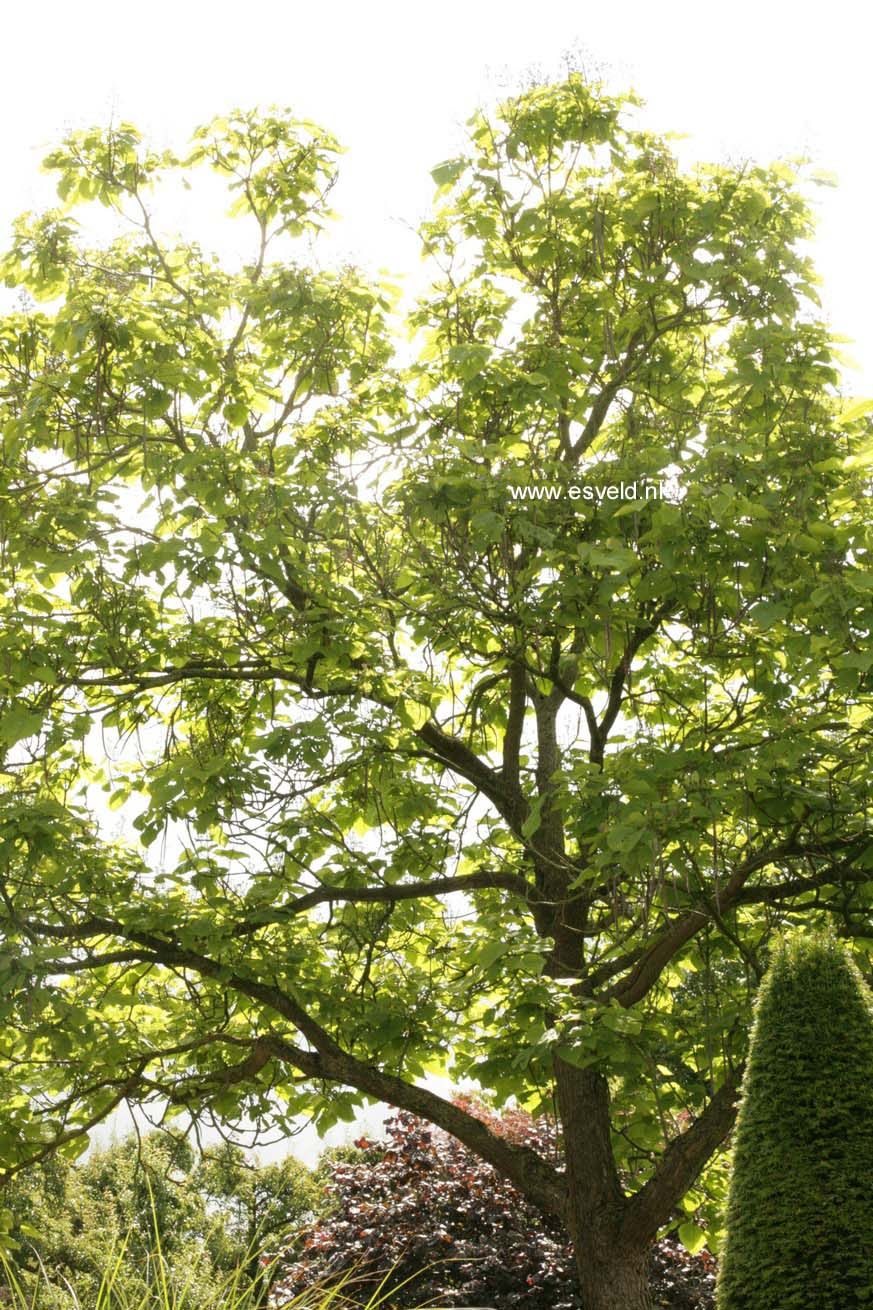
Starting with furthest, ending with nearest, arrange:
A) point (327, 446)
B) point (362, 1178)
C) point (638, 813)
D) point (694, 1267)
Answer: point (362, 1178), point (694, 1267), point (327, 446), point (638, 813)

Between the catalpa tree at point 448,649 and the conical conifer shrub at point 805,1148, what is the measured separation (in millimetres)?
697

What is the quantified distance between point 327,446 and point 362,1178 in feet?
18.8

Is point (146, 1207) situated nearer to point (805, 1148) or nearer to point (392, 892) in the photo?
point (392, 892)

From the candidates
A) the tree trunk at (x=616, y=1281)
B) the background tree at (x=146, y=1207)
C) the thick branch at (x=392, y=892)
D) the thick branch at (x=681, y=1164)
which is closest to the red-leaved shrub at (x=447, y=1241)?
the background tree at (x=146, y=1207)

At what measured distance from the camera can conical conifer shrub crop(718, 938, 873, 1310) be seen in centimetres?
369

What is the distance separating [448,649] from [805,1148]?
9.35 ft

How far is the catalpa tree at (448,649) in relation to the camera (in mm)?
4898

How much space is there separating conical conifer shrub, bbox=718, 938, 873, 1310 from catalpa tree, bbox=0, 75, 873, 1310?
2.29 feet

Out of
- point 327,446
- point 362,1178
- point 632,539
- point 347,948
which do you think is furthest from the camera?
point 362,1178

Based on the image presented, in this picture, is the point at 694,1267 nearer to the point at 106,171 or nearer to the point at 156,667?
the point at 156,667

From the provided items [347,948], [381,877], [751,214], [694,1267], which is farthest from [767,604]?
[694,1267]

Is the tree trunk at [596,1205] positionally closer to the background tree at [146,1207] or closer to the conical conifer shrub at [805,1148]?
the conical conifer shrub at [805,1148]

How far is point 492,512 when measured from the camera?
4.68 metres

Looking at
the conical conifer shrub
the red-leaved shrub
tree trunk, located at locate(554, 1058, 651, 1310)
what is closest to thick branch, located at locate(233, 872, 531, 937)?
tree trunk, located at locate(554, 1058, 651, 1310)
